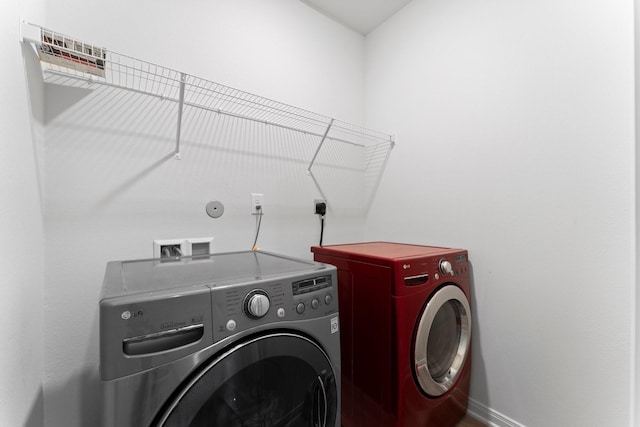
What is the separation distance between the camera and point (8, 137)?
2.38 ft

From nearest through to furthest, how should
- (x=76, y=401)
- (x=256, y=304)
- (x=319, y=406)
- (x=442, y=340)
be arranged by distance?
1. (x=256, y=304)
2. (x=319, y=406)
3. (x=76, y=401)
4. (x=442, y=340)

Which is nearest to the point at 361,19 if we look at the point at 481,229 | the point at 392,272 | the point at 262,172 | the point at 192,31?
the point at 192,31

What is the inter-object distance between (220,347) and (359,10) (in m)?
2.26

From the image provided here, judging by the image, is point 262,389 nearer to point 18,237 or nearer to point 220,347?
point 220,347

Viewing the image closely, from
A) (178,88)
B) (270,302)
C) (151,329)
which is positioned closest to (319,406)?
(270,302)

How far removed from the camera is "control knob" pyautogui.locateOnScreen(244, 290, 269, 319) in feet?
2.38

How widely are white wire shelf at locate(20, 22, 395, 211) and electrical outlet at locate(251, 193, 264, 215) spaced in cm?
Answer: 42

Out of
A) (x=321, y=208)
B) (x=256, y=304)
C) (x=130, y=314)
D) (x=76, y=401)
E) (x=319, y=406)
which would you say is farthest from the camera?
(x=321, y=208)

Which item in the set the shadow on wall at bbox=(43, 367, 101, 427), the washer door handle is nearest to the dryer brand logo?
the washer door handle

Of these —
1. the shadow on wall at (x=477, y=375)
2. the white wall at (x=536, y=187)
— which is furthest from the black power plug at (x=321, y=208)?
the shadow on wall at (x=477, y=375)

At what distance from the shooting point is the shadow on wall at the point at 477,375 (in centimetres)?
145

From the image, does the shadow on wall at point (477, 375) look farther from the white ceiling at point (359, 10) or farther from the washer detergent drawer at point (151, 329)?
the white ceiling at point (359, 10)

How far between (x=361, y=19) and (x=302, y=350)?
2.27 m

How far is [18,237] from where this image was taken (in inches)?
30.9
